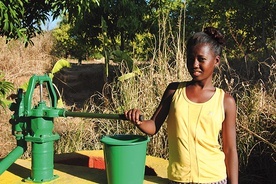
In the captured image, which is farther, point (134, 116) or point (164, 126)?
point (164, 126)

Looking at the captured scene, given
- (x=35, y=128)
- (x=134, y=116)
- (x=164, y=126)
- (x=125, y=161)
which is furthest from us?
(x=164, y=126)

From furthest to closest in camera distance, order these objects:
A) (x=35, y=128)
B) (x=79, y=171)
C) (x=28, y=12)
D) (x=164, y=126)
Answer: (x=28, y=12) → (x=164, y=126) → (x=79, y=171) → (x=35, y=128)

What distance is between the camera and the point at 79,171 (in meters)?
1.98

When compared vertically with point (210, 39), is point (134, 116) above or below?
below

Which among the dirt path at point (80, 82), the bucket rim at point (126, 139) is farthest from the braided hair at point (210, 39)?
the dirt path at point (80, 82)

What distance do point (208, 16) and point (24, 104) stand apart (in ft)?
22.8

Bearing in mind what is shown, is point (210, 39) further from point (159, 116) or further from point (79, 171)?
point (79, 171)

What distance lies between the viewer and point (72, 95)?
9164 millimetres

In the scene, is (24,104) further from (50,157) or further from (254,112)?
(254,112)

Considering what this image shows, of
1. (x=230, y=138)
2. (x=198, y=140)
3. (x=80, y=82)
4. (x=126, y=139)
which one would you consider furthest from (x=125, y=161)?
(x=80, y=82)

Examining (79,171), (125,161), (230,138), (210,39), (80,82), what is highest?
(210,39)

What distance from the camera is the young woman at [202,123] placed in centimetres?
147

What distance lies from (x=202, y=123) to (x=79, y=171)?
2.70 ft

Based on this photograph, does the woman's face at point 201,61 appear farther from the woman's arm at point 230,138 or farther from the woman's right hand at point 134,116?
the woman's right hand at point 134,116
